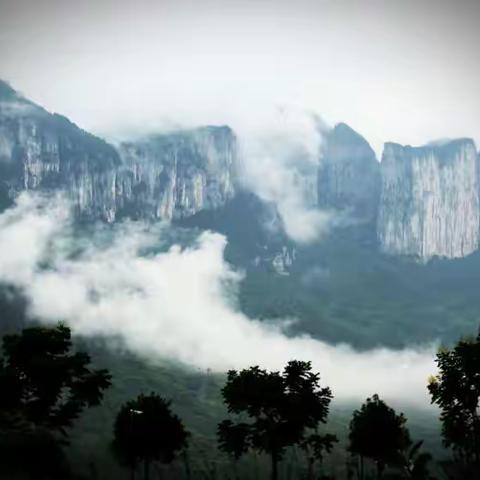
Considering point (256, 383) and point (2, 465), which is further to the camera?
point (256, 383)

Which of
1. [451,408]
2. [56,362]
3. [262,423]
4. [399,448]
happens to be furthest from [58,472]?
[399,448]

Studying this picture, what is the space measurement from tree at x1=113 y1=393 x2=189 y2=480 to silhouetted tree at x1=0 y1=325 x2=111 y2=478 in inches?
1111

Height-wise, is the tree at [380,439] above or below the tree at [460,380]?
below

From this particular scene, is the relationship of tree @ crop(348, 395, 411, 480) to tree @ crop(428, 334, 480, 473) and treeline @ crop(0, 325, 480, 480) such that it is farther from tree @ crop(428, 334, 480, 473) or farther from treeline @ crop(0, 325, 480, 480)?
treeline @ crop(0, 325, 480, 480)

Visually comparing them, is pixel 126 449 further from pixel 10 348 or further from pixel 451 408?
pixel 451 408

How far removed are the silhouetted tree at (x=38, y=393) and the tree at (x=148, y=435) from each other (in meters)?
28.2

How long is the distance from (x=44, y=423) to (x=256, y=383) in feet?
79.5

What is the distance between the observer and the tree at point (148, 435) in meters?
109

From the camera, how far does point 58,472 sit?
7975cm

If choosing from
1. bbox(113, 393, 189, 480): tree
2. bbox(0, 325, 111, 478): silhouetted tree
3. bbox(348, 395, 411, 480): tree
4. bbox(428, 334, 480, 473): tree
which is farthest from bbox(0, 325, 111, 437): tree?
bbox(348, 395, 411, 480): tree

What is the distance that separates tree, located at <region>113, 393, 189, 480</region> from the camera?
109188mm

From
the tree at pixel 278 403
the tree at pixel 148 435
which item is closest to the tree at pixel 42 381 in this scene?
the tree at pixel 278 403

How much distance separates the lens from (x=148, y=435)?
109250 mm

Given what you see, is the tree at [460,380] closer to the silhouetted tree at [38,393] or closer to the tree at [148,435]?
the tree at [148,435]
